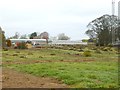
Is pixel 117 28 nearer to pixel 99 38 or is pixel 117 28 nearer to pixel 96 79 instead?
pixel 99 38

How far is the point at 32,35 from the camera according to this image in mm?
141250

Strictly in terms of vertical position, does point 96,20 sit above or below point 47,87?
above

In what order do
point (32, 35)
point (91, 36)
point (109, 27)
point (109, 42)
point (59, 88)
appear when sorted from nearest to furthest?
point (59, 88) → point (109, 42) → point (109, 27) → point (91, 36) → point (32, 35)

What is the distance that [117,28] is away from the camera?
273 feet

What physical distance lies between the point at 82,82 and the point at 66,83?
0.58 m

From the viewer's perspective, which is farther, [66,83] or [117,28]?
[117,28]

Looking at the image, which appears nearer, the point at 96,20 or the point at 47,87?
the point at 47,87

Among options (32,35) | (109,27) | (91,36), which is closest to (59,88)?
(109,27)

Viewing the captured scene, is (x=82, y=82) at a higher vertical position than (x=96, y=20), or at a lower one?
lower

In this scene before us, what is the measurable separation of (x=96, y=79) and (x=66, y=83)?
4.51 ft

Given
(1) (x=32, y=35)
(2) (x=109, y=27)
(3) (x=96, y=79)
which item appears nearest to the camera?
(3) (x=96, y=79)

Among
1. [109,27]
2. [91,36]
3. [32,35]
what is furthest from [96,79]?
[32,35]

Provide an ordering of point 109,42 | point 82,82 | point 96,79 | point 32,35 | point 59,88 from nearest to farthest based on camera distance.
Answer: point 59,88
point 82,82
point 96,79
point 109,42
point 32,35

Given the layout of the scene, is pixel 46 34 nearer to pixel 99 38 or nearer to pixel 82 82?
pixel 99 38
